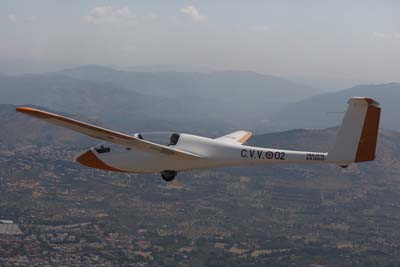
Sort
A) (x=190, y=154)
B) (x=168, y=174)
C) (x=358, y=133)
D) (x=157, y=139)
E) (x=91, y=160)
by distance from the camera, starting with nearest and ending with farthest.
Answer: (x=358, y=133) < (x=190, y=154) < (x=157, y=139) < (x=91, y=160) < (x=168, y=174)

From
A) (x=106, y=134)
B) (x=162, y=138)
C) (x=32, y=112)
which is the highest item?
(x=32, y=112)

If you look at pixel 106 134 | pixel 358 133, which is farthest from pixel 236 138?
pixel 106 134

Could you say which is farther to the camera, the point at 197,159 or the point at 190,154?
the point at 197,159

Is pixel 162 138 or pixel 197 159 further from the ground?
pixel 162 138

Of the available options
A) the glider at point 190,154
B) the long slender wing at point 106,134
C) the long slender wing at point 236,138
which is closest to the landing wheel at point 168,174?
the glider at point 190,154

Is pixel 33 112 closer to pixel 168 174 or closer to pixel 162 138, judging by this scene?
pixel 162 138

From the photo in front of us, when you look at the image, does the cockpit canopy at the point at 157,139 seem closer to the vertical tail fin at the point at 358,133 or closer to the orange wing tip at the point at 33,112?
the orange wing tip at the point at 33,112

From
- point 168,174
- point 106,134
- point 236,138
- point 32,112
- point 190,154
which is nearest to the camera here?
point 32,112
